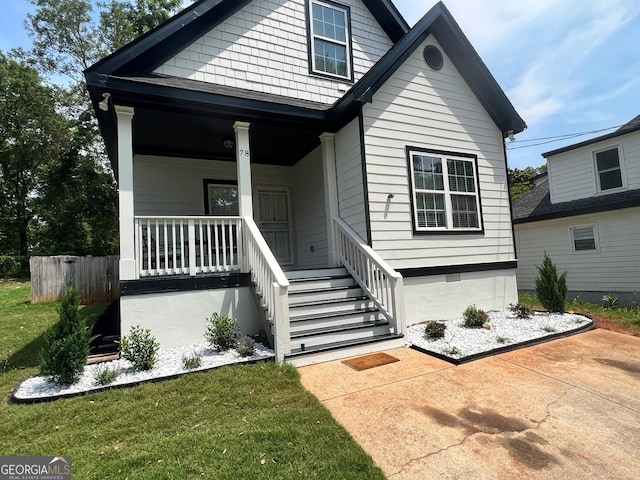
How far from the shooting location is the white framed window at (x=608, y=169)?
10.9 m

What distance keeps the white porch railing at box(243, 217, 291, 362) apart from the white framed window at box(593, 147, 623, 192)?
11813mm

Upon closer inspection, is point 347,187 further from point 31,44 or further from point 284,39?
point 31,44

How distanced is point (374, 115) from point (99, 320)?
6936 millimetres

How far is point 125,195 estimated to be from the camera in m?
5.14

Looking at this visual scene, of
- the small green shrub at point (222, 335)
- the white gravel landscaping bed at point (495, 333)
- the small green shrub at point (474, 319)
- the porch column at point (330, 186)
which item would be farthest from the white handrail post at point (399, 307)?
the small green shrub at point (222, 335)

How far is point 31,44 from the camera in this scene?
65.5 feet

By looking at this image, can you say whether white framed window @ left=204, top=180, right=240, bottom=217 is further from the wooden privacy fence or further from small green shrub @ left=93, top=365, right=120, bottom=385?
the wooden privacy fence

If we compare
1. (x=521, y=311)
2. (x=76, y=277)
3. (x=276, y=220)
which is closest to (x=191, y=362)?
(x=276, y=220)

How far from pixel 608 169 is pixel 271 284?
1220 cm

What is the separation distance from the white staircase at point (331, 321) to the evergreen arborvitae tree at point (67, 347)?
7.70ft

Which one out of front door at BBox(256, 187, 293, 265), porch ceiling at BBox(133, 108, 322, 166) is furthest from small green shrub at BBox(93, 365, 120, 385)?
front door at BBox(256, 187, 293, 265)

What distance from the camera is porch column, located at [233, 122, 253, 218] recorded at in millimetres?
5875

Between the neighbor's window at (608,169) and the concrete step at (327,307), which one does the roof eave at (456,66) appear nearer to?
the concrete step at (327,307)

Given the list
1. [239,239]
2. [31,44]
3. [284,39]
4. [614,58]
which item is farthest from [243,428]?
[31,44]
